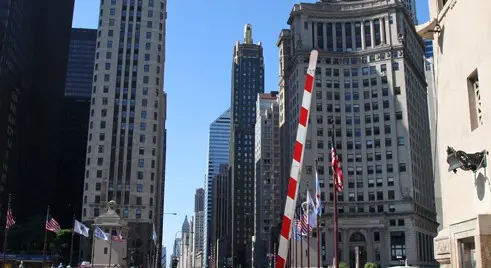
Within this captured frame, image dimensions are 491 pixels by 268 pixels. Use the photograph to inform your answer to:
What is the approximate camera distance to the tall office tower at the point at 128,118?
379 feet

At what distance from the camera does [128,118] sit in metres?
120

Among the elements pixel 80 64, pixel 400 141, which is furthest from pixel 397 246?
pixel 80 64

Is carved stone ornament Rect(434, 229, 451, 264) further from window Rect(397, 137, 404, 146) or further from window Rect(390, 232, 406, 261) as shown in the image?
window Rect(397, 137, 404, 146)

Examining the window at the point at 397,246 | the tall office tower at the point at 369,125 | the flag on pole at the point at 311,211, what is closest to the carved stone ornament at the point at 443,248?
the flag on pole at the point at 311,211

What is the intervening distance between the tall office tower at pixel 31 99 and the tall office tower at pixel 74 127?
164 inches

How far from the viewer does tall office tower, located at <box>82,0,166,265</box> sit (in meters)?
115

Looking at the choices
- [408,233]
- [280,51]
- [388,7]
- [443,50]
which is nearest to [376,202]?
A: [408,233]

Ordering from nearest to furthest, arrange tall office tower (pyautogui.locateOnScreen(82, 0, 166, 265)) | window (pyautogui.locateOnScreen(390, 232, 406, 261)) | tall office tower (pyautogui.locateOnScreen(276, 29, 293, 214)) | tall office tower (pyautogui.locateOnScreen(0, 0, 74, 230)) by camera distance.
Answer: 1. tall office tower (pyautogui.locateOnScreen(0, 0, 74, 230))
2. tall office tower (pyautogui.locateOnScreen(82, 0, 166, 265))
3. window (pyautogui.locateOnScreen(390, 232, 406, 261))
4. tall office tower (pyautogui.locateOnScreen(276, 29, 293, 214))

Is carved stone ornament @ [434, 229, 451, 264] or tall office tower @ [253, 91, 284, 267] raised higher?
tall office tower @ [253, 91, 284, 267]

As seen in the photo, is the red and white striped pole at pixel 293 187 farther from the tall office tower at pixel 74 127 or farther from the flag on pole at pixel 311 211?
the tall office tower at pixel 74 127

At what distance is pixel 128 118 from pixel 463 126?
111 meters

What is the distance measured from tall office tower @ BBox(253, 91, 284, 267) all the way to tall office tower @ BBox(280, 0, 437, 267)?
145 feet

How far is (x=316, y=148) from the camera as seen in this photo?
5002 inches

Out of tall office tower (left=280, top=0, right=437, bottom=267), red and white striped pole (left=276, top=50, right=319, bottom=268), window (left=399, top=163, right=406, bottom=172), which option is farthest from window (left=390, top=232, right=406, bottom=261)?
red and white striped pole (left=276, top=50, right=319, bottom=268)
